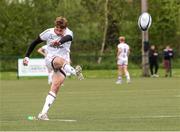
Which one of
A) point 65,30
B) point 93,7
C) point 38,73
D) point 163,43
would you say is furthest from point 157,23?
point 65,30

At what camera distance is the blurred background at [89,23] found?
61.6 m

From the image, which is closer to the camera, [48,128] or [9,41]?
[48,128]

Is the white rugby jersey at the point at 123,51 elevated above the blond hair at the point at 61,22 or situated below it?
below

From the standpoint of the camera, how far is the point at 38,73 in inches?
1608

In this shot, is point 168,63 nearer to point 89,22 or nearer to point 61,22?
point 89,22

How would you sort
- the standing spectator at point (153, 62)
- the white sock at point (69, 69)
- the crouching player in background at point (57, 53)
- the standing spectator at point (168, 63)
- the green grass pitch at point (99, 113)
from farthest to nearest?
the standing spectator at point (153, 62) → the standing spectator at point (168, 63) → the crouching player in background at point (57, 53) → the white sock at point (69, 69) → the green grass pitch at point (99, 113)

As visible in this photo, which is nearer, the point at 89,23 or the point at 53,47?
the point at 53,47

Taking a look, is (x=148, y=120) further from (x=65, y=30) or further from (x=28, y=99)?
(x=28, y=99)

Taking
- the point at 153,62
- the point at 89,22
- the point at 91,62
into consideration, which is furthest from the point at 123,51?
the point at 89,22

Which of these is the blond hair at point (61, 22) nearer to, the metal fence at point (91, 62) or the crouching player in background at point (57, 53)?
the crouching player in background at point (57, 53)

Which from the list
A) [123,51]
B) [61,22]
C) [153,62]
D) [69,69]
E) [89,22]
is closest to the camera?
[69,69]

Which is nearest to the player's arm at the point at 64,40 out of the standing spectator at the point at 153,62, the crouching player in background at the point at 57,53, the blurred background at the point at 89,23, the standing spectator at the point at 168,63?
the crouching player in background at the point at 57,53

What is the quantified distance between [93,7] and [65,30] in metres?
52.9

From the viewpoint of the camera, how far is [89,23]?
6775cm
